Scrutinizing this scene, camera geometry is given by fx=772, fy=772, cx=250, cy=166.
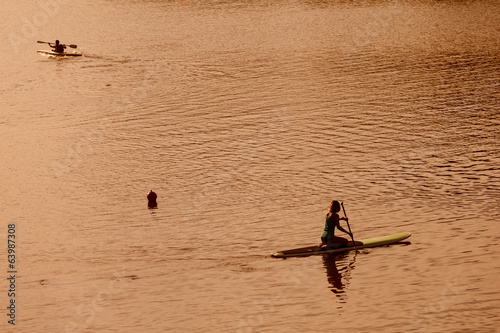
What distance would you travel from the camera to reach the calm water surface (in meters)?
28.9

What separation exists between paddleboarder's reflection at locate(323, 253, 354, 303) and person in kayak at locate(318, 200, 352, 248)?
0.51m

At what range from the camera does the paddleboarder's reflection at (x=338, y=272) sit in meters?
29.4

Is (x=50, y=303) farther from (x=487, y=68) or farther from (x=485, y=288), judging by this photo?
(x=487, y=68)

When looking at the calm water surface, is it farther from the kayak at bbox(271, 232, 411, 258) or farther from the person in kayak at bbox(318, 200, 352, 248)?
the person in kayak at bbox(318, 200, 352, 248)

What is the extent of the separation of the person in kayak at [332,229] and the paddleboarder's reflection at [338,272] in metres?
0.51

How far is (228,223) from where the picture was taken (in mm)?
37219

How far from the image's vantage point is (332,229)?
3162 centimetres

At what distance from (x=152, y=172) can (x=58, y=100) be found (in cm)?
2716

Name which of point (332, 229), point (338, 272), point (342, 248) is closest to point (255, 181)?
point (342, 248)

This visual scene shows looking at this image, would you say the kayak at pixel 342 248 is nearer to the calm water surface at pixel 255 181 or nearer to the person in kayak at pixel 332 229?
the person in kayak at pixel 332 229

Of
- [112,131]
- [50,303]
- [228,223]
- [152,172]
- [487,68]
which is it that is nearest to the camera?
[50,303]

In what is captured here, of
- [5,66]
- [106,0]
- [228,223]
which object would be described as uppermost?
[106,0]

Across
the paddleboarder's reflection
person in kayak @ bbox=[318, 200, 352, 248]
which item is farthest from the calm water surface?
person in kayak @ bbox=[318, 200, 352, 248]

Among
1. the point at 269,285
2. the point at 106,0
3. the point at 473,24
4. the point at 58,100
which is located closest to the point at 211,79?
the point at 58,100
